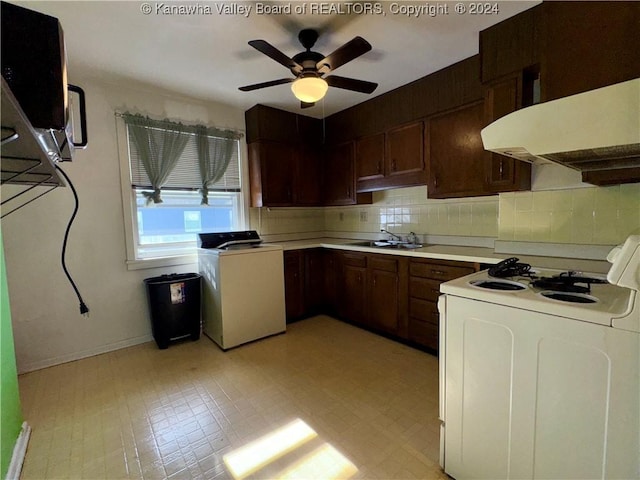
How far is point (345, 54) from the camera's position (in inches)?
69.6

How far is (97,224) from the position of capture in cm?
268

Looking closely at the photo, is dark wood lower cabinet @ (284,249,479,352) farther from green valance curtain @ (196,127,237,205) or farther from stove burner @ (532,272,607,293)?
green valance curtain @ (196,127,237,205)

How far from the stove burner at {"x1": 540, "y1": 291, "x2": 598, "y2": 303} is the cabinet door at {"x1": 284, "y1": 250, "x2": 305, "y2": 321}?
242 centimetres

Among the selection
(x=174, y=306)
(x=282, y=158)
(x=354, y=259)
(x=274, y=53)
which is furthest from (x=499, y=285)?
(x=282, y=158)

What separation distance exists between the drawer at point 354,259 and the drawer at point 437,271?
565mm

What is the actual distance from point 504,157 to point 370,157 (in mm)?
1420

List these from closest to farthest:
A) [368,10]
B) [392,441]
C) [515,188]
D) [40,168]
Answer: [40,168] < [392,441] < [368,10] < [515,188]

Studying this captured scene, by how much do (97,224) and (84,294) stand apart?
629mm

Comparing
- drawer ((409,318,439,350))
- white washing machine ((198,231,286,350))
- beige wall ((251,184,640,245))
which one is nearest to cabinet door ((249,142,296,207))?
beige wall ((251,184,640,245))

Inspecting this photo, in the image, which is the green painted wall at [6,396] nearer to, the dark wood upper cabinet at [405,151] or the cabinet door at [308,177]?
the cabinet door at [308,177]

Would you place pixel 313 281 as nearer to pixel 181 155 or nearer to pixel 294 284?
pixel 294 284

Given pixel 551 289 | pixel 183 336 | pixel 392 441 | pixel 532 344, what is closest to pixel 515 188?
pixel 551 289

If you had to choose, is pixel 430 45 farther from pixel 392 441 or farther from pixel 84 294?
pixel 84 294

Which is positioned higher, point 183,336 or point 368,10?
point 368,10
